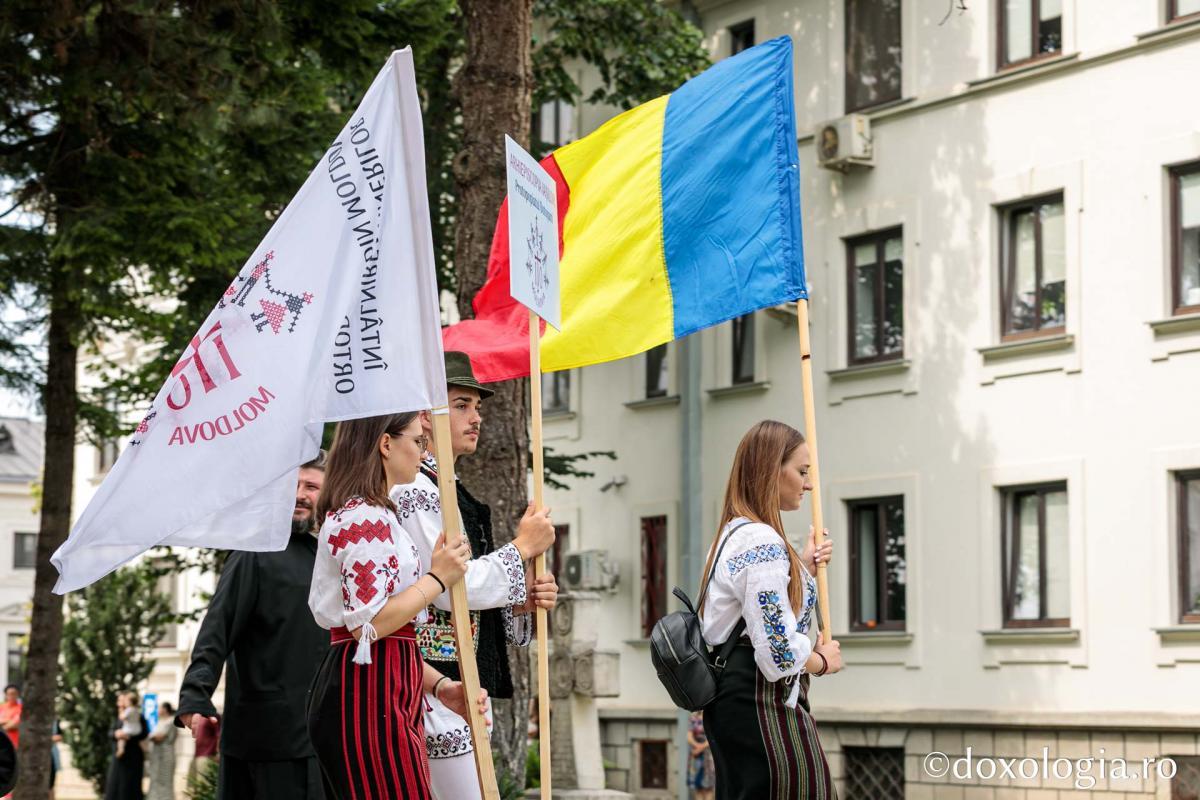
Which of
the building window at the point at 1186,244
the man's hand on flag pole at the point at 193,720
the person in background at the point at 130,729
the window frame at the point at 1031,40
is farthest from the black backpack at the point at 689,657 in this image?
the window frame at the point at 1031,40

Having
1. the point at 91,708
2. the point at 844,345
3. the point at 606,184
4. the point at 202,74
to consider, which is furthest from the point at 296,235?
the point at 91,708

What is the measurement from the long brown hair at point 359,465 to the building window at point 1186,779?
55.1ft

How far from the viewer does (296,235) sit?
6516 millimetres

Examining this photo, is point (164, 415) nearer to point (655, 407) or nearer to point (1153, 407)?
point (1153, 407)

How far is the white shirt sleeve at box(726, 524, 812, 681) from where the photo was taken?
269 inches

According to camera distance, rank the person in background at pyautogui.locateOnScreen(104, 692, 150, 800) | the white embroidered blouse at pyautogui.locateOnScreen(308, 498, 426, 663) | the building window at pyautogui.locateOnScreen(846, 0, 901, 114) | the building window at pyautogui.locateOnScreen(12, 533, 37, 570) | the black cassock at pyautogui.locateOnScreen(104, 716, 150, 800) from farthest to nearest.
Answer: the building window at pyautogui.locateOnScreen(12, 533, 37, 570)
the building window at pyautogui.locateOnScreen(846, 0, 901, 114)
the black cassock at pyautogui.locateOnScreen(104, 716, 150, 800)
the person in background at pyautogui.locateOnScreen(104, 692, 150, 800)
the white embroidered blouse at pyautogui.locateOnScreen(308, 498, 426, 663)

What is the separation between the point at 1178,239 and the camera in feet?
72.3

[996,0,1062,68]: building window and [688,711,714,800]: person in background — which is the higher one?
[996,0,1062,68]: building window

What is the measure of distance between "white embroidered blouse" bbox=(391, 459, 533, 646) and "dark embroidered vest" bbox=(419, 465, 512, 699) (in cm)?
10

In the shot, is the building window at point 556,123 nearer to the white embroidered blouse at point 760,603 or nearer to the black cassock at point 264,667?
the black cassock at point 264,667

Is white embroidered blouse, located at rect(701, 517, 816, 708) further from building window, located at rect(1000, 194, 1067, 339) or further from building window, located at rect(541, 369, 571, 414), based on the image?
building window, located at rect(541, 369, 571, 414)

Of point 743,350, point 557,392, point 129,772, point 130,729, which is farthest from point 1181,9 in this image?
point 129,772

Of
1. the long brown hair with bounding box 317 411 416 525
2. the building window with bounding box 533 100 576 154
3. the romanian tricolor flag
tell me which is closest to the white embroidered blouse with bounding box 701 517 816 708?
the long brown hair with bounding box 317 411 416 525

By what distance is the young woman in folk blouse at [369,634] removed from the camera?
230 inches
